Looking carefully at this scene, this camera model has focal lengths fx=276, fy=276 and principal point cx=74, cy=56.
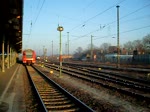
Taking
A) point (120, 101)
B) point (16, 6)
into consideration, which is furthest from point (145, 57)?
point (120, 101)

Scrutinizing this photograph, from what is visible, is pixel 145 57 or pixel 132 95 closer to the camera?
pixel 132 95

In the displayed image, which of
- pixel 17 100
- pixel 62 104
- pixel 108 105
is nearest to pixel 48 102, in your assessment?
pixel 62 104

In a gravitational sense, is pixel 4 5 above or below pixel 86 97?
above

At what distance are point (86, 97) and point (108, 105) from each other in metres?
2.34

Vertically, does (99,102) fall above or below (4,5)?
below

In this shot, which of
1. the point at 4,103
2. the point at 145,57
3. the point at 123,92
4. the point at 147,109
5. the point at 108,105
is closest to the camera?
the point at 147,109

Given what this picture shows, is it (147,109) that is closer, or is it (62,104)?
(147,109)

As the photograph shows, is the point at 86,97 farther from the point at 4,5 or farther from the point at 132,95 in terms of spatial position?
the point at 4,5

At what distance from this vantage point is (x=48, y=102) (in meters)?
12.1

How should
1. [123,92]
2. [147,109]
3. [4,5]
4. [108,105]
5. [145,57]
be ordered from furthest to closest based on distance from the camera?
[145,57], [4,5], [123,92], [108,105], [147,109]

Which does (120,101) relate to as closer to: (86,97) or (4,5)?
(86,97)

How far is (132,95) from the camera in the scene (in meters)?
13.6

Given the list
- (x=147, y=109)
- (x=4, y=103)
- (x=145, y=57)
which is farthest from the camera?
(x=145, y=57)

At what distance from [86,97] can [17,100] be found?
10.8 feet
